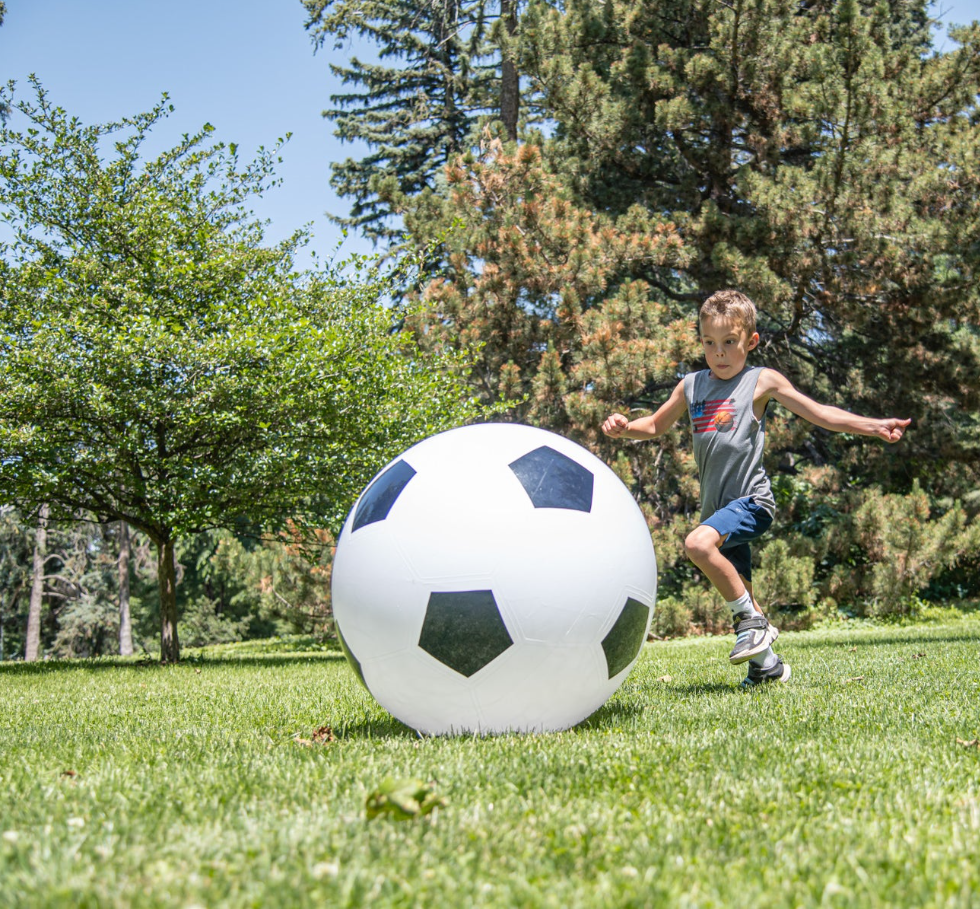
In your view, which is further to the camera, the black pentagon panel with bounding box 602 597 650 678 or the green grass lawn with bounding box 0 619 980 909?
the black pentagon panel with bounding box 602 597 650 678

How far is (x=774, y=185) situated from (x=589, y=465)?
1154 centimetres

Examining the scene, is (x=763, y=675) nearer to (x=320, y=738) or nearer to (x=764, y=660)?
(x=764, y=660)

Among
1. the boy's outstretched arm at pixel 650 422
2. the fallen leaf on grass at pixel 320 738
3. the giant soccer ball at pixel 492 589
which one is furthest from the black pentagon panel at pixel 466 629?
the boy's outstretched arm at pixel 650 422

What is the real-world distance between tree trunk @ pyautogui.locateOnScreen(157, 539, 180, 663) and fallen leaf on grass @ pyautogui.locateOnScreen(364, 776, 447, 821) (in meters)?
11.0

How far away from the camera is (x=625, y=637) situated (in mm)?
3609

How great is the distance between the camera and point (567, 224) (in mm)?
13609

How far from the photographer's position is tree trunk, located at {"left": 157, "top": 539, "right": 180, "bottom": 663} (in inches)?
482

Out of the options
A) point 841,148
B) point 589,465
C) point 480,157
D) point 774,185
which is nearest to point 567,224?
point 480,157

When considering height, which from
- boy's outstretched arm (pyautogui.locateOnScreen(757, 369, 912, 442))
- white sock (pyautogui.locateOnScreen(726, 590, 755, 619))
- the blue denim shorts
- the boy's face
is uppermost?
the boy's face

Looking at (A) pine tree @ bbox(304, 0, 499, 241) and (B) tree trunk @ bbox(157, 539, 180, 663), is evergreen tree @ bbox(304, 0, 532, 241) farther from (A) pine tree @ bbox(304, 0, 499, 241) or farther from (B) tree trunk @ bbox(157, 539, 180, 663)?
(B) tree trunk @ bbox(157, 539, 180, 663)

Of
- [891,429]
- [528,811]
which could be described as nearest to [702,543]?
[891,429]

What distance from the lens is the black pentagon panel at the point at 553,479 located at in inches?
136

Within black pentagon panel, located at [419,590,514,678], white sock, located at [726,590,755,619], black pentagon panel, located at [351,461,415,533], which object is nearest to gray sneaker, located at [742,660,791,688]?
white sock, located at [726,590,755,619]

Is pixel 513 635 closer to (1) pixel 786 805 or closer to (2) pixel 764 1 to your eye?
(1) pixel 786 805
